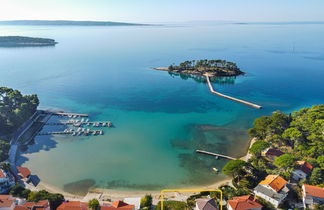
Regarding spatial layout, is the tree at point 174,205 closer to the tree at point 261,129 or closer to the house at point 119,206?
the house at point 119,206

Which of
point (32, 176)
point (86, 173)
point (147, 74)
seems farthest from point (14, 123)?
point (147, 74)

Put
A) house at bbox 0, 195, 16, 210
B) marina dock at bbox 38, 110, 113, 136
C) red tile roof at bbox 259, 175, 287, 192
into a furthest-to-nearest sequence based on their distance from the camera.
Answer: marina dock at bbox 38, 110, 113, 136 < red tile roof at bbox 259, 175, 287, 192 < house at bbox 0, 195, 16, 210

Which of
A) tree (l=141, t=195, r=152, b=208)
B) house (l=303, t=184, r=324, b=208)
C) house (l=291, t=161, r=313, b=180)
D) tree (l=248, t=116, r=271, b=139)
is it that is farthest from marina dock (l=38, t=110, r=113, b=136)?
house (l=303, t=184, r=324, b=208)

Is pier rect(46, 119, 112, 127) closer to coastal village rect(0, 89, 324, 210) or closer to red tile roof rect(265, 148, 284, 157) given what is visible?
coastal village rect(0, 89, 324, 210)

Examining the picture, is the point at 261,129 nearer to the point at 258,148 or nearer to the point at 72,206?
the point at 258,148

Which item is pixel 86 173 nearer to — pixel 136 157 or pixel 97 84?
pixel 136 157

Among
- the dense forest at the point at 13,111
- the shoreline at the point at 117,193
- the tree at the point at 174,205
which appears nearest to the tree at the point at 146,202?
the tree at the point at 174,205
